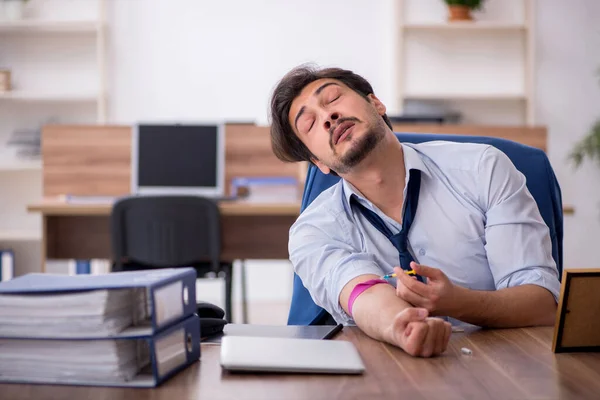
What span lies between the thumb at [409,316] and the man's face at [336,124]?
0.49m

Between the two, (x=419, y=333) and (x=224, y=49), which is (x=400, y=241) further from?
(x=224, y=49)

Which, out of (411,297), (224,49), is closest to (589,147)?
(224,49)

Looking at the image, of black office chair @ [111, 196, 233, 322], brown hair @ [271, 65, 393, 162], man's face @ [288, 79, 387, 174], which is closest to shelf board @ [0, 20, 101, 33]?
black office chair @ [111, 196, 233, 322]

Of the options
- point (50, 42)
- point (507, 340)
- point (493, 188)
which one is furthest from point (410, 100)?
point (507, 340)

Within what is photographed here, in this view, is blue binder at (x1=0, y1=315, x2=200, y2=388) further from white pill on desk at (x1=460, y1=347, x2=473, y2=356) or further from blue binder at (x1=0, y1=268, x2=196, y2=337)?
white pill on desk at (x1=460, y1=347, x2=473, y2=356)

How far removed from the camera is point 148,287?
2.80 ft

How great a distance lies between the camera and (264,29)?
523cm

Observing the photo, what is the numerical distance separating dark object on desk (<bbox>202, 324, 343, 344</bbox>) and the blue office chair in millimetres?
369

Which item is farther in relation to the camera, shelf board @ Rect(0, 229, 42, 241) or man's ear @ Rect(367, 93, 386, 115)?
shelf board @ Rect(0, 229, 42, 241)

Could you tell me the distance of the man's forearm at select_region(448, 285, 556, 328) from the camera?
122 cm

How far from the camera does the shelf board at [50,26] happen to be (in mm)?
4895

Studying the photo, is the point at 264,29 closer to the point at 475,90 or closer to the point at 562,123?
the point at 475,90

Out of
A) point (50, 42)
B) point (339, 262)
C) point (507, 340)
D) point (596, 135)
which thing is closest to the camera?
point (507, 340)

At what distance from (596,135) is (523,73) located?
695 millimetres
